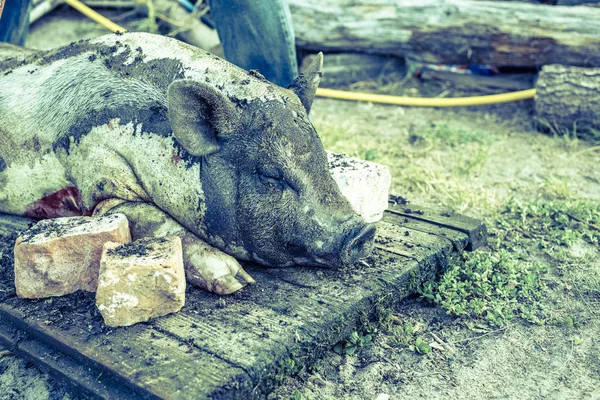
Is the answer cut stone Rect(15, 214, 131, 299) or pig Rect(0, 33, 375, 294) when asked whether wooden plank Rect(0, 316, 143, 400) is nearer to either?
cut stone Rect(15, 214, 131, 299)

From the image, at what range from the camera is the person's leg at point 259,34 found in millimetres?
3688

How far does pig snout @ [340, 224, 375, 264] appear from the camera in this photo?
104 inches

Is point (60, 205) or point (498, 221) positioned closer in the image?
point (60, 205)

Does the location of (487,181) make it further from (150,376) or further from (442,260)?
(150,376)

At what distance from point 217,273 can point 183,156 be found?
0.49 m

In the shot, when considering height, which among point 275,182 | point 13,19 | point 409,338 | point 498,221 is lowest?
point 409,338

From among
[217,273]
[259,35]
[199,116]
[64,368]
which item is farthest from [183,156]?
[259,35]

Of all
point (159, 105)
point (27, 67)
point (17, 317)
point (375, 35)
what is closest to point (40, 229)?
point (17, 317)

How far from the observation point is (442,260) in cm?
319

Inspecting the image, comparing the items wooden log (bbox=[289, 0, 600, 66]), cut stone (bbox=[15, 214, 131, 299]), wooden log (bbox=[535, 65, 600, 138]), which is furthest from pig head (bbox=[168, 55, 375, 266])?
wooden log (bbox=[289, 0, 600, 66])

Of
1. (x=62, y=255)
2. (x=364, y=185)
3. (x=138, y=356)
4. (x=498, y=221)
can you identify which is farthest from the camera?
(x=498, y=221)

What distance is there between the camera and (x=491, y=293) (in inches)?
124

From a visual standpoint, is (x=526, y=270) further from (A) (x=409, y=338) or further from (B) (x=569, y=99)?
(B) (x=569, y=99)

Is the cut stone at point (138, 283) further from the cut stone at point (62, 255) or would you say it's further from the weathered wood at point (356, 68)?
the weathered wood at point (356, 68)
